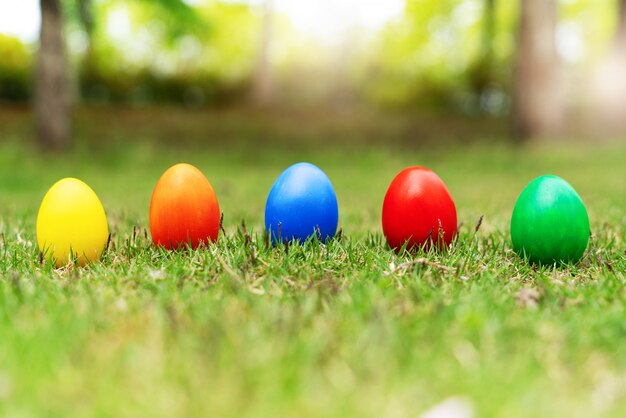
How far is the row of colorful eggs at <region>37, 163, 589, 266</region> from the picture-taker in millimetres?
3418

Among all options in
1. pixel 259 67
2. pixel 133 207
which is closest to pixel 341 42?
pixel 259 67

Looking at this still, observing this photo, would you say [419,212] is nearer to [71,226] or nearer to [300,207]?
[300,207]

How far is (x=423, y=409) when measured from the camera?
1834 mm

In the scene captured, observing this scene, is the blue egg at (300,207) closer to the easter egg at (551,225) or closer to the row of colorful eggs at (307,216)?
the row of colorful eggs at (307,216)

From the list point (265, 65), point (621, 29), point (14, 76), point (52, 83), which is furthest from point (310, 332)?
point (265, 65)

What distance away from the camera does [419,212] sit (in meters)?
3.57

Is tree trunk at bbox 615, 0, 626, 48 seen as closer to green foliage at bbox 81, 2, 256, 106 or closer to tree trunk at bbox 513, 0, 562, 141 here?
tree trunk at bbox 513, 0, 562, 141

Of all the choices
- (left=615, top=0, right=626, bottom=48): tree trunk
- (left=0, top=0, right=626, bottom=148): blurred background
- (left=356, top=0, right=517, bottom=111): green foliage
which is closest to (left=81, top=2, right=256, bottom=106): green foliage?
(left=0, top=0, right=626, bottom=148): blurred background

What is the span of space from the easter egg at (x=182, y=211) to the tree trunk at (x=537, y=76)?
10.6 metres

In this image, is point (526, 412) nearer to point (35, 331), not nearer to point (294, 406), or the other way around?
point (294, 406)

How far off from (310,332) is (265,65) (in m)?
17.4

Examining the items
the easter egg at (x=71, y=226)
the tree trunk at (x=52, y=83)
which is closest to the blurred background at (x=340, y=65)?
the tree trunk at (x=52, y=83)

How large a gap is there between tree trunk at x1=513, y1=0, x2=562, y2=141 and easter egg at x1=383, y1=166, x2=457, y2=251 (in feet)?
33.1

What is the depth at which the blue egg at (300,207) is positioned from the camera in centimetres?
370
